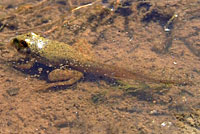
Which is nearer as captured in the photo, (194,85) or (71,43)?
(194,85)

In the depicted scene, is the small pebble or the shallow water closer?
the shallow water

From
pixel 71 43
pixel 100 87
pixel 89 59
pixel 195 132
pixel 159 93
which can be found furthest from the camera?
pixel 71 43

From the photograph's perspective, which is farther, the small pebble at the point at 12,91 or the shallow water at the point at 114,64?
the small pebble at the point at 12,91

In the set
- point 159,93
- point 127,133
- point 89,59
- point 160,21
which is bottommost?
point 127,133

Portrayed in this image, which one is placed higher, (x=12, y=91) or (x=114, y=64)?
(x=114, y=64)

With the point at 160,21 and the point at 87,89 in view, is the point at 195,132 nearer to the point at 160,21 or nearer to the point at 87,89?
the point at 87,89

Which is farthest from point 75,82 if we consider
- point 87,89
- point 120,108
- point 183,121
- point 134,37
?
point 183,121

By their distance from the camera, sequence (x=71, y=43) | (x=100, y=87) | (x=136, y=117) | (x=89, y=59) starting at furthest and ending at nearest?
(x=71, y=43), (x=89, y=59), (x=100, y=87), (x=136, y=117)

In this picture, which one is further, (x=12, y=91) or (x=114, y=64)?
(x=114, y=64)
